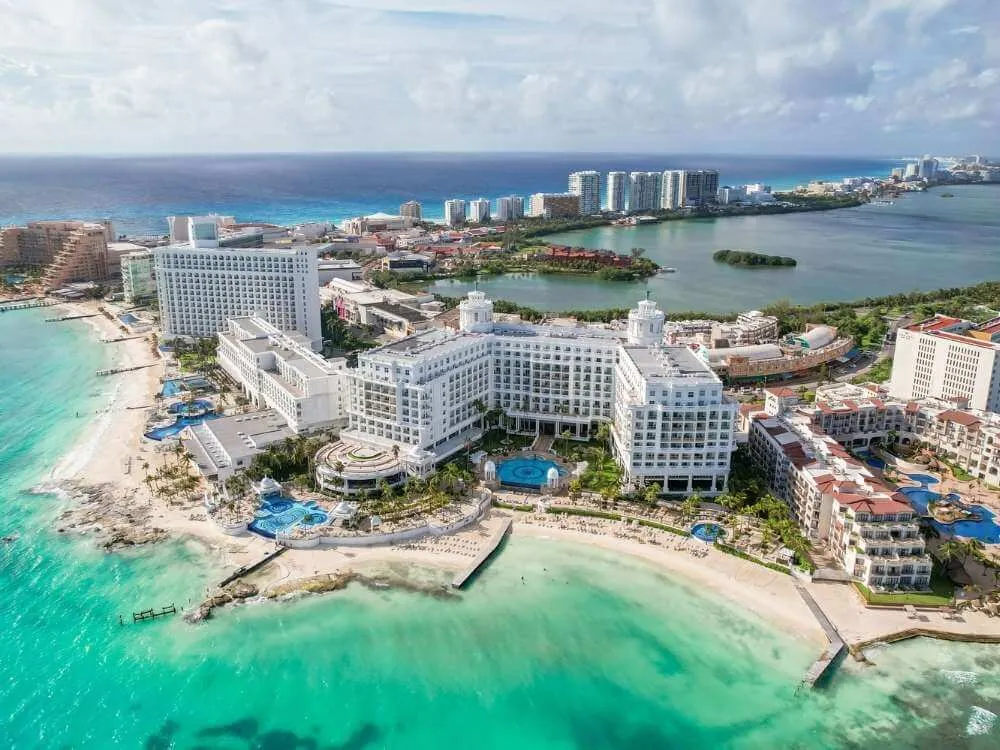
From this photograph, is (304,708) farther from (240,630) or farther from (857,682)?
(857,682)

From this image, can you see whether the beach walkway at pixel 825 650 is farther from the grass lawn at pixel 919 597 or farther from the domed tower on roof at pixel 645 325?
the domed tower on roof at pixel 645 325

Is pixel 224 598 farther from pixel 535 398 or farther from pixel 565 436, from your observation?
pixel 565 436

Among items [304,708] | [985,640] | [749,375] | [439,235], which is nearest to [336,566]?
[304,708]

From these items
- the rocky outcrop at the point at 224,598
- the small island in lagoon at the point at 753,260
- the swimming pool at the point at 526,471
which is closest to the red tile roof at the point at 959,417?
the swimming pool at the point at 526,471

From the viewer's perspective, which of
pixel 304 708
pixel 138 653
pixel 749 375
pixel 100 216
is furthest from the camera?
pixel 100 216

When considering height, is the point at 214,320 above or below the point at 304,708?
above

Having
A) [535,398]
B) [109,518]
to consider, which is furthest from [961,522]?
[109,518]
